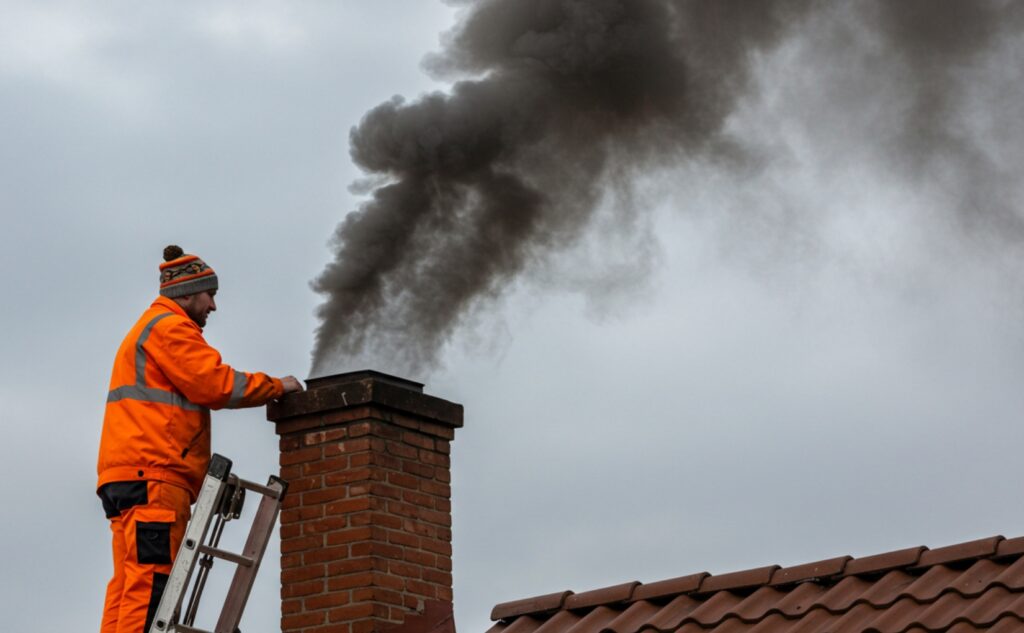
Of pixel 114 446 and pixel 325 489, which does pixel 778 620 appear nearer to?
pixel 325 489

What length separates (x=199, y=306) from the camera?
7504 mm

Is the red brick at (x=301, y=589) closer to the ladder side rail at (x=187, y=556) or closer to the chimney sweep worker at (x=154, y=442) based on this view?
the chimney sweep worker at (x=154, y=442)

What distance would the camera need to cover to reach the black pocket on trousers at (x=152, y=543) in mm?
6820

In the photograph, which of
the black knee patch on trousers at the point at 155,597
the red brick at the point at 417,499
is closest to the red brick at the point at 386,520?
the red brick at the point at 417,499

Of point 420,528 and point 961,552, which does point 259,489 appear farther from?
point 961,552

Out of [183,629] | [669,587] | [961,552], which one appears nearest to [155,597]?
[183,629]

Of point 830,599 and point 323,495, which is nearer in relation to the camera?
point 830,599

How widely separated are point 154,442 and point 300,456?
106 centimetres

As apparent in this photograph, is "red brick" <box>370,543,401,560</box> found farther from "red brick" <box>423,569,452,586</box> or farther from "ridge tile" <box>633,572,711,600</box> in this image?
"ridge tile" <box>633,572,711,600</box>

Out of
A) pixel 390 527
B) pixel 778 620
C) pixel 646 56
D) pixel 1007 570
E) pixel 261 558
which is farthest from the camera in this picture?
pixel 646 56

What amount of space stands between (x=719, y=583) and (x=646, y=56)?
4.12 metres

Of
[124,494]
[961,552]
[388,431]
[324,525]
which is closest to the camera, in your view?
[961,552]

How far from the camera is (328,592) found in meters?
7.57

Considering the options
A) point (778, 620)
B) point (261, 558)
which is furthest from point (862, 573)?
point (261, 558)
